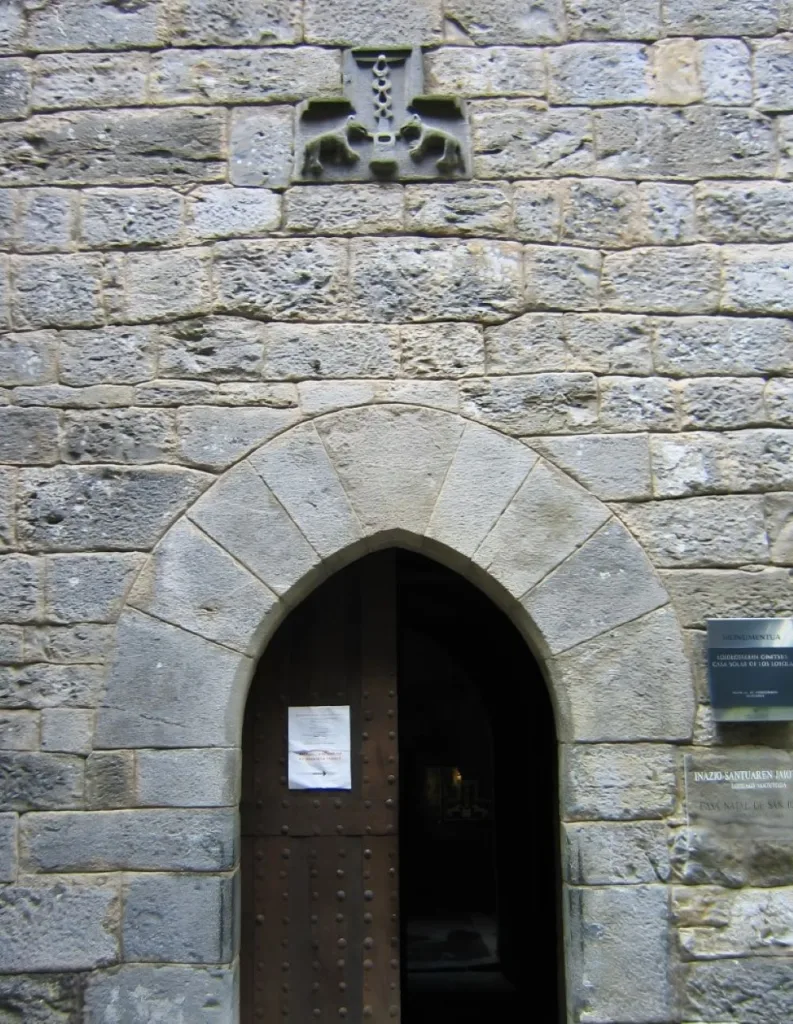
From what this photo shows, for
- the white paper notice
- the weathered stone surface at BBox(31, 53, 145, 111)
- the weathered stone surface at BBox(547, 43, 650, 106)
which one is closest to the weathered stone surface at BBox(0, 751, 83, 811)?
the white paper notice

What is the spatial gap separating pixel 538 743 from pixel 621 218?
7.67 feet

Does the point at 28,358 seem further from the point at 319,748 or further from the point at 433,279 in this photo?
the point at 319,748

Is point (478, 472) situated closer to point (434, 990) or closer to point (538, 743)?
point (538, 743)

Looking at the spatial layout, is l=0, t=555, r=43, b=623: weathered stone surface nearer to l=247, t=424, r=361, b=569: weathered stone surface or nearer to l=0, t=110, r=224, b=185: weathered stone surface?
l=247, t=424, r=361, b=569: weathered stone surface

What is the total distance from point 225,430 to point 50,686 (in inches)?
36.4

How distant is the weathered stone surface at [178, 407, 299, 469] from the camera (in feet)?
10.2

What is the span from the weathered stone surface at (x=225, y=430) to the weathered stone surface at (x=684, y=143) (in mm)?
1343

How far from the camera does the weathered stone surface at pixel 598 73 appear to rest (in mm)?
3357

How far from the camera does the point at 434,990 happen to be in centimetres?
616

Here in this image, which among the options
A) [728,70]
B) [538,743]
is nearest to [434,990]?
[538,743]

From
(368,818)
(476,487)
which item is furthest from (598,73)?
(368,818)

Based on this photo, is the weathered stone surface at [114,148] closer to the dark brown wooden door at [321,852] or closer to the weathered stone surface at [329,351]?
the weathered stone surface at [329,351]

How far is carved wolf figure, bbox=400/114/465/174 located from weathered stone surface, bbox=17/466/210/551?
1.27 meters

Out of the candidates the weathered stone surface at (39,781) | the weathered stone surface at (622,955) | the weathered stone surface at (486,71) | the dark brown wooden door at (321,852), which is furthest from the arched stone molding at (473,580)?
the weathered stone surface at (486,71)
